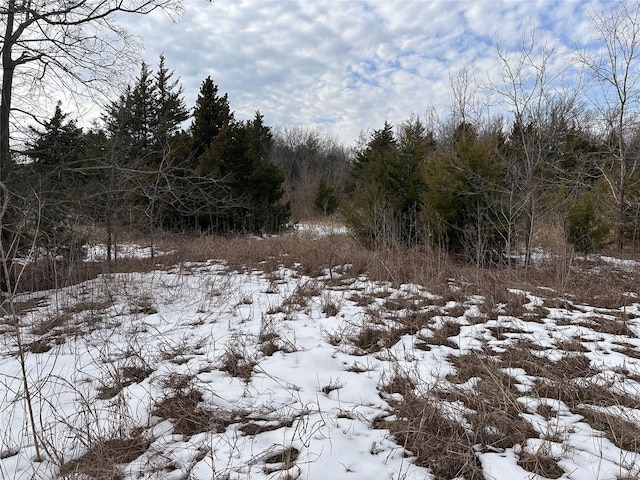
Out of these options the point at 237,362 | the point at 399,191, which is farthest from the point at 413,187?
the point at 237,362

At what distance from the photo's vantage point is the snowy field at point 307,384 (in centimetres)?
189

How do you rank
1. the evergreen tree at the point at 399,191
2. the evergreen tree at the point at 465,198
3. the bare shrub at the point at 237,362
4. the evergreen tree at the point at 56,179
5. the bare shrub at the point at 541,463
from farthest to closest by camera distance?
the evergreen tree at the point at 399,191
the evergreen tree at the point at 465,198
the evergreen tree at the point at 56,179
the bare shrub at the point at 237,362
the bare shrub at the point at 541,463

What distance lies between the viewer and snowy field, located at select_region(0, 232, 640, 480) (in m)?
1.89

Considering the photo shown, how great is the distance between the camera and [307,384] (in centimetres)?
268

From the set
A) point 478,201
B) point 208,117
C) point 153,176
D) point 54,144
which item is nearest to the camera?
point 54,144

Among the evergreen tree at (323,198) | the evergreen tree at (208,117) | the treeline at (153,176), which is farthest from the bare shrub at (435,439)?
the evergreen tree at (323,198)

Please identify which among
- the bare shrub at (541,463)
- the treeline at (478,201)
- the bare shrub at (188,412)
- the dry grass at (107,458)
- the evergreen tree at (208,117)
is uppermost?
the evergreen tree at (208,117)

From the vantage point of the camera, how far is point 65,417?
230 cm

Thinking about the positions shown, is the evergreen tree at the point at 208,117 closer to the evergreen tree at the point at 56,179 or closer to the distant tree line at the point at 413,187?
the distant tree line at the point at 413,187

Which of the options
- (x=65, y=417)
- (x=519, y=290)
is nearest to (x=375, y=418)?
(x=65, y=417)

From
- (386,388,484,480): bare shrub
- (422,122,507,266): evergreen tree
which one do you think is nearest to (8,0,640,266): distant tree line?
(422,122,507,266): evergreen tree

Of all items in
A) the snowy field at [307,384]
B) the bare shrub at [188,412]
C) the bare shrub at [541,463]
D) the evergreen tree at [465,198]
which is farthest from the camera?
the evergreen tree at [465,198]

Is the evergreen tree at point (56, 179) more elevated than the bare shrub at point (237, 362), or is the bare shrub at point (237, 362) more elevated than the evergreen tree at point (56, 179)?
the evergreen tree at point (56, 179)

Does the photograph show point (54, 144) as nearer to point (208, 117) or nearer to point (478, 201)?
point (478, 201)
